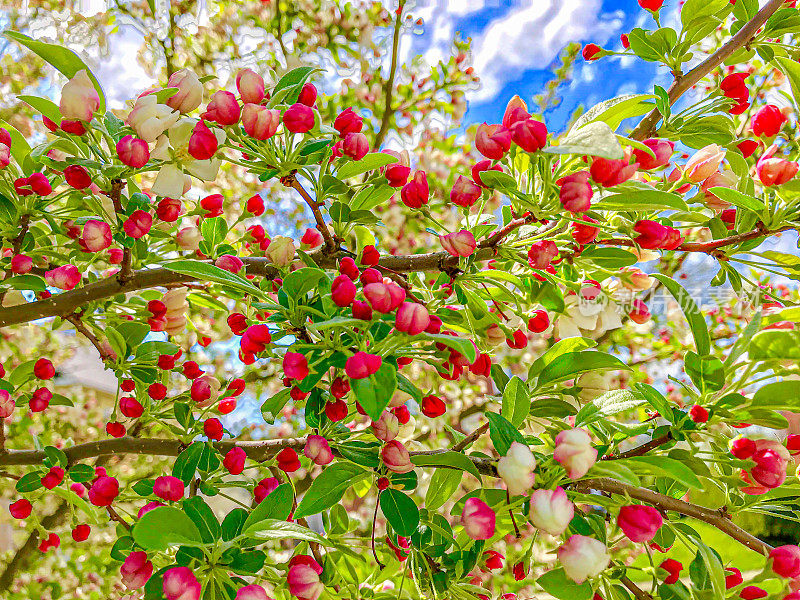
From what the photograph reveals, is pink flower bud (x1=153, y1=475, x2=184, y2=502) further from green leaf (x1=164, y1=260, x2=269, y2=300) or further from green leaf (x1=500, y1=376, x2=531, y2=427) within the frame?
green leaf (x1=500, y1=376, x2=531, y2=427)

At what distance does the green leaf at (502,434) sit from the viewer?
1.99 ft

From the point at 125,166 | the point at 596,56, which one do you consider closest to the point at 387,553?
the point at 125,166

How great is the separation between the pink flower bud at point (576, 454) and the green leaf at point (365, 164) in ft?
1.33

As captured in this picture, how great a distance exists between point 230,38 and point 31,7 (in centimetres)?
84

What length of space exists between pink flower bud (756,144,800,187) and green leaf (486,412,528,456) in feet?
1.48

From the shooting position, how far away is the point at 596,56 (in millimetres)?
934

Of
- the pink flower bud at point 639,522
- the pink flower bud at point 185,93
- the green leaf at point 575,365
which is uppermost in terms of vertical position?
the pink flower bud at point 185,93

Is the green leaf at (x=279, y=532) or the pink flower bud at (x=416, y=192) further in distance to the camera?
the pink flower bud at (x=416, y=192)

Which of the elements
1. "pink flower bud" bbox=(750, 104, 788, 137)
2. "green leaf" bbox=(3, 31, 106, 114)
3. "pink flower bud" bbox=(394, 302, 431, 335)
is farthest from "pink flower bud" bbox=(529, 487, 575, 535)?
"green leaf" bbox=(3, 31, 106, 114)

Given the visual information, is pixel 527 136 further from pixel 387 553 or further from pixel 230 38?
pixel 230 38

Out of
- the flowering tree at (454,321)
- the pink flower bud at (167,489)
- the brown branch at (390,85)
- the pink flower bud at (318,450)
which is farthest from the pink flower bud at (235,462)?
the brown branch at (390,85)

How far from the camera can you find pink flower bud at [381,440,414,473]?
0.67m

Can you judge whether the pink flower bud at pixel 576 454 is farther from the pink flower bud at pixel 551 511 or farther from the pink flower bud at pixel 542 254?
the pink flower bud at pixel 542 254

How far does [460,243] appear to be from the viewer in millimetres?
720
